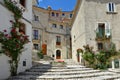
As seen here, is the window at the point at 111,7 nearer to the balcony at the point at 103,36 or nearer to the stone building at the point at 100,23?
the stone building at the point at 100,23

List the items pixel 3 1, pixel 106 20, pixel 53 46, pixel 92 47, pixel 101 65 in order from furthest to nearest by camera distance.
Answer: pixel 53 46, pixel 106 20, pixel 92 47, pixel 101 65, pixel 3 1

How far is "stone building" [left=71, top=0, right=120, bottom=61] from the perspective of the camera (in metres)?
16.8

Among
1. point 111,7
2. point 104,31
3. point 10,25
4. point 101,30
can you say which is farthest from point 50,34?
point 10,25

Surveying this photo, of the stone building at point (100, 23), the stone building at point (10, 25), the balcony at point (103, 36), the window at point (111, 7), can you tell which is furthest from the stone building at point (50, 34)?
the stone building at point (10, 25)

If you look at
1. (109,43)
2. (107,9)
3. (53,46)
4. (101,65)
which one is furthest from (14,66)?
(53,46)

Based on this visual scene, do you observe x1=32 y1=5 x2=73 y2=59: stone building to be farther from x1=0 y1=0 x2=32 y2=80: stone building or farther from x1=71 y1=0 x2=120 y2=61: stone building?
x1=0 y1=0 x2=32 y2=80: stone building

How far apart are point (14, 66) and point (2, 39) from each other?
2.12m

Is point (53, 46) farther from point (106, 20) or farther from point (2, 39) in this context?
point (2, 39)

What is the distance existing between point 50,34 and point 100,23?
49.8 feet

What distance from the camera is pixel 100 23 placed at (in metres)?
17.4

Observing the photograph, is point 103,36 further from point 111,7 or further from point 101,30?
point 111,7

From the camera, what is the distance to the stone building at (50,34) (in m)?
29.5

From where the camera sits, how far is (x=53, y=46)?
3122 centimetres

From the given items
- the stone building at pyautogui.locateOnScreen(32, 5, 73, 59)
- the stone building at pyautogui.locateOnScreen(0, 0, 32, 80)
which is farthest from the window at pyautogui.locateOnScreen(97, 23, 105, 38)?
the stone building at pyautogui.locateOnScreen(32, 5, 73, 59)
